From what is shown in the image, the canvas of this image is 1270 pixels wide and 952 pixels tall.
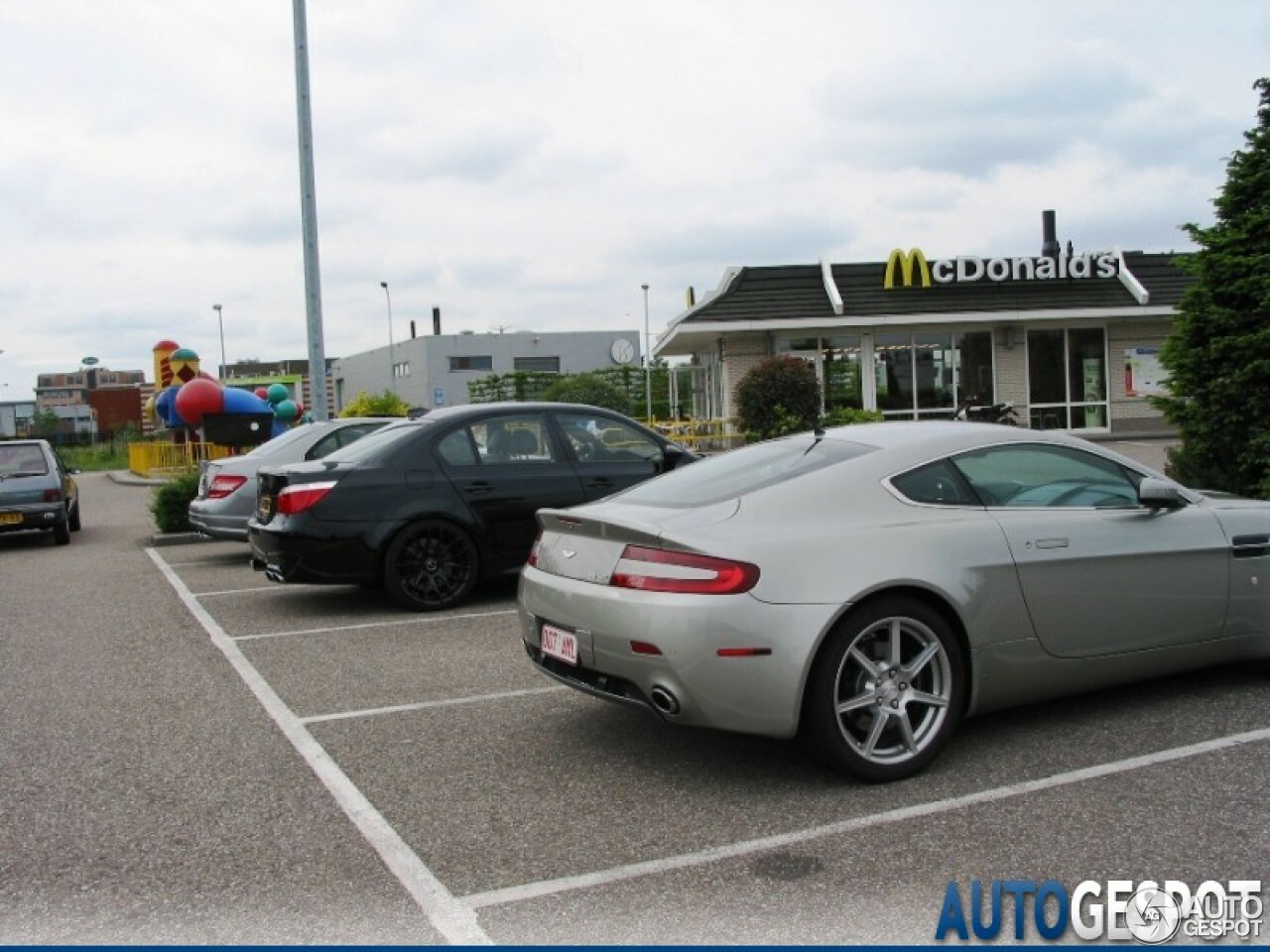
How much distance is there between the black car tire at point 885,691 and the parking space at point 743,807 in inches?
5.3

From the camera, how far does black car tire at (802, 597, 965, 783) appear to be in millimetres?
4469

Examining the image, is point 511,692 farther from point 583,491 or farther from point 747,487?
point 583,491

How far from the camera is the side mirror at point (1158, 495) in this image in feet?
17.4

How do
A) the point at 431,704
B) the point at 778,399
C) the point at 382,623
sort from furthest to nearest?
the point at 778,399
the point at 382,623
the point at 431,704

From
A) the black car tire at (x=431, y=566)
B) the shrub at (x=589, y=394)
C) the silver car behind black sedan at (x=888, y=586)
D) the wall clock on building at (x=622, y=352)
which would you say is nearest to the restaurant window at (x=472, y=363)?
the wall clock on building at (x=622, y=352)

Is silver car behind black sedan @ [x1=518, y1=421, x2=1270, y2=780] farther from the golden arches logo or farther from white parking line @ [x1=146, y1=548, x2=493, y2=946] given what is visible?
the golden arches logo

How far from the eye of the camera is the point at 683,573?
14.8 feet

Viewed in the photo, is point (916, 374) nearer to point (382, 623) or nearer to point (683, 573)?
point (382, 623)

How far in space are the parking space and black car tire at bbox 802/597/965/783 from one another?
0.44 ft

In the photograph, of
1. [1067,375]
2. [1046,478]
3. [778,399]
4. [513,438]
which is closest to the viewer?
[1046,478]

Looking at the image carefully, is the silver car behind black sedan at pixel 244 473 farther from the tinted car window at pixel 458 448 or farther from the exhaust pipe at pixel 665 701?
the exhaust pipe at pixel 665 701

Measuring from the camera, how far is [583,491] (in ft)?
30.6

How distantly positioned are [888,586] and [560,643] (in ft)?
4.39

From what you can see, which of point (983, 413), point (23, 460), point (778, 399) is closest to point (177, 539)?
point (23, 460)
